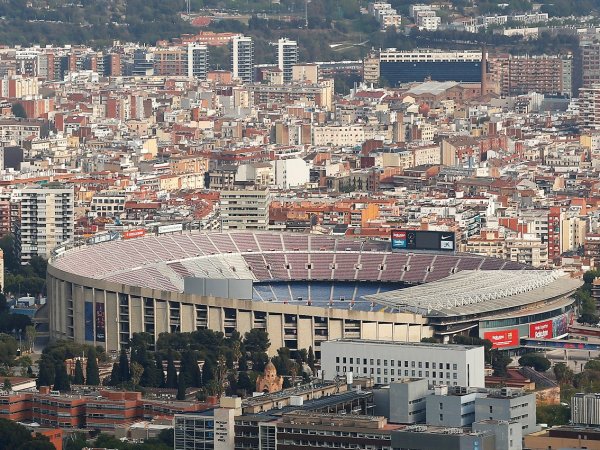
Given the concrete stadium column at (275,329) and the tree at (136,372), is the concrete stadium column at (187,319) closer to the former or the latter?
the concrete stadium column at (275,329)

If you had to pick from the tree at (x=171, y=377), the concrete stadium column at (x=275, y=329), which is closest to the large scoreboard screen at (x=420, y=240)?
the concrete stadium column at (x=275, y=329)

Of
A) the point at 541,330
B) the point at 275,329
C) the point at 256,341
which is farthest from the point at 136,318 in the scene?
the point at 541,330

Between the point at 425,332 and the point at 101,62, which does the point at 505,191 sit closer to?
the point at 425,332

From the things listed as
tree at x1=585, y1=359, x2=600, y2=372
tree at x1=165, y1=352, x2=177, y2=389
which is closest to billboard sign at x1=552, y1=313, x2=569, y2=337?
tree at x1=585, y1=359, x2=600, y2=372

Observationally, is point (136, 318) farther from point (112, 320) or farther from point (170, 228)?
point (170, 228)

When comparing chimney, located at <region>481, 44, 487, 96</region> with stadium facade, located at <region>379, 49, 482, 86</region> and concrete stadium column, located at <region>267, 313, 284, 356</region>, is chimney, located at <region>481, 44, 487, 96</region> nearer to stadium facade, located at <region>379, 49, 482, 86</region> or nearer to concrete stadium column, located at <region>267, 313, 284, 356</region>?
stadium facade, located at <region>379, 49, 482, 86</region>

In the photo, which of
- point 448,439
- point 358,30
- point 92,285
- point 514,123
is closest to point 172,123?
point 514,123
